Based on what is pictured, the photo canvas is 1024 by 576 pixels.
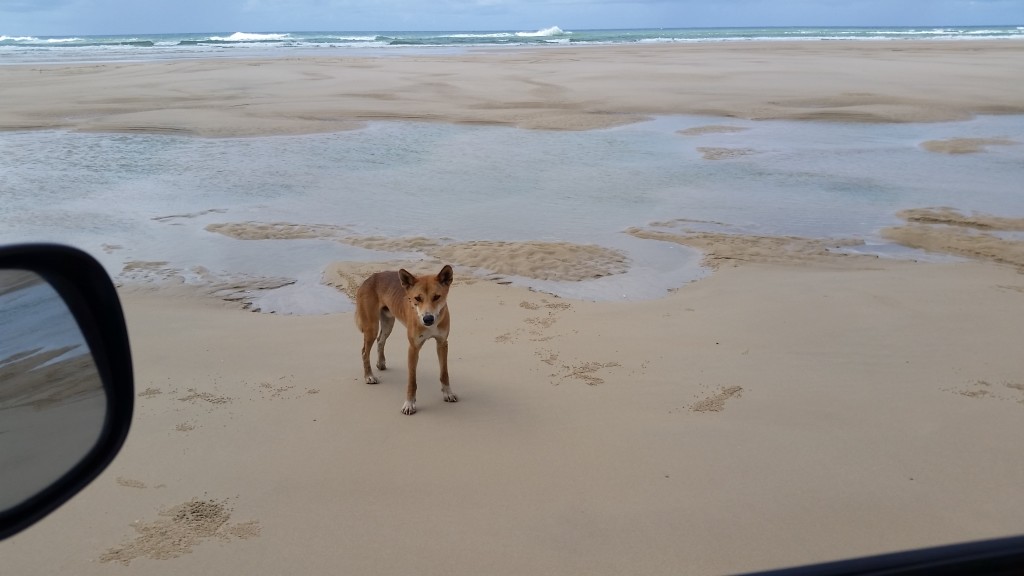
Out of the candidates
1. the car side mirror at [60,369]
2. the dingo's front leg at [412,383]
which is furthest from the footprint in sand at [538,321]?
the car side mirror at [60,369]

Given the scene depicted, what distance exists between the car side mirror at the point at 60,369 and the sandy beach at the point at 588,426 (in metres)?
1.80

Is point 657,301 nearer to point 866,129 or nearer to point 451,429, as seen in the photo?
point 451,429

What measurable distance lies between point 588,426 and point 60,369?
11.4ft

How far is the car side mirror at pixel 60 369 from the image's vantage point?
2.03 m

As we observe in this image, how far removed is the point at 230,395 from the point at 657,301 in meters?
4.07

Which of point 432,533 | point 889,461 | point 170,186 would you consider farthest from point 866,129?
point 432,533

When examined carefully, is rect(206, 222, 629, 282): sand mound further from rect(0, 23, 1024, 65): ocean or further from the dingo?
rect(0, 23, 1024, 65): ocean

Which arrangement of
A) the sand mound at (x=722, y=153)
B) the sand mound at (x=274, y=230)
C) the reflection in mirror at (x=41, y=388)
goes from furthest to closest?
the sand mound at (x=722, y=153) → the sand mound at (x=274, y=230) → the reflection in mirror at (x=41, y=388)

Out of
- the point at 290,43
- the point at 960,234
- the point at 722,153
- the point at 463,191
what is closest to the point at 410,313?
the point at 463,191

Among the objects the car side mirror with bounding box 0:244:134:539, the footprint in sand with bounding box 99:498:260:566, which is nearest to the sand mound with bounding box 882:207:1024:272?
the footprint in sand with bounding box 99:498:260:566

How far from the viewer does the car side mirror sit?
2.03 meters

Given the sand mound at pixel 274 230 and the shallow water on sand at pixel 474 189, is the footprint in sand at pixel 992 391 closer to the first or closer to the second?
the shallow water on sand at pixel 474 189

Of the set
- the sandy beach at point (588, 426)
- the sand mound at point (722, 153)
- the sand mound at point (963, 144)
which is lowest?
the sandy beach at point (588, 426)

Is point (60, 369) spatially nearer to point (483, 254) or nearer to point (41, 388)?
point (41, 388)
